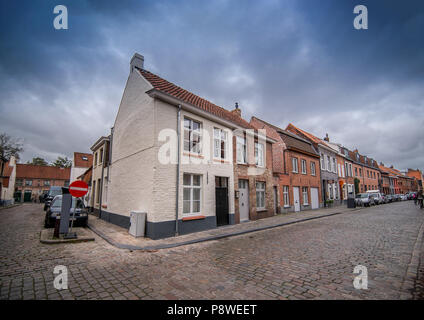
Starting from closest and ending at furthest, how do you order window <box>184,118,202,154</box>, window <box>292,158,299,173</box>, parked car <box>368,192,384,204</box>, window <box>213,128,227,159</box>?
window <box>184,118,202,154</box>, window <box>213,128,227,159</box>, window <box>292,158,299,173</box>, parked car <box>368,192,384,204</box>

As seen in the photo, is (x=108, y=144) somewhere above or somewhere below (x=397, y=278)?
above

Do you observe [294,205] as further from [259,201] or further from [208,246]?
[208,246]

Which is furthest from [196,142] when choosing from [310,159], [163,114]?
[310,159]

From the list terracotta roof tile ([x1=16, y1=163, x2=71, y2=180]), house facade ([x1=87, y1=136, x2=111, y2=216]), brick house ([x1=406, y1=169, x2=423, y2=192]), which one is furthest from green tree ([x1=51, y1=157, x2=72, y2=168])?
brick house ([x1=406, y1=169, x2=423, y2=192])

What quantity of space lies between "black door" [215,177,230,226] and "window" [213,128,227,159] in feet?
4.50

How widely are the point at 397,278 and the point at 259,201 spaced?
10460 millimetres

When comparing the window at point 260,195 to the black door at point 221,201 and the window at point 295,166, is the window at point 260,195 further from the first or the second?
the window at point 295,166

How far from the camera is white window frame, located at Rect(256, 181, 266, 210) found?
47.7ft

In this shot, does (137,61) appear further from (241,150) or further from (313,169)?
(313,169)

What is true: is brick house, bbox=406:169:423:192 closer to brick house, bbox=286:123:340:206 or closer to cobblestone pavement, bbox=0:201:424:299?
brick house, bbox=286:123:340:206

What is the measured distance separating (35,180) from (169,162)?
56761 mm

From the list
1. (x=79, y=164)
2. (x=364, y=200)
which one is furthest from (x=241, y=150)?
(x=79, y=164)

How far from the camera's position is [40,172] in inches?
1973
